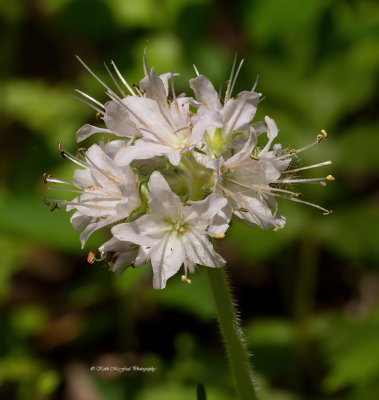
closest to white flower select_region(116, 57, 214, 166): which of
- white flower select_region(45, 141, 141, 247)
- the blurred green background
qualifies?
white flower select_region(45, 141, 141, 247)

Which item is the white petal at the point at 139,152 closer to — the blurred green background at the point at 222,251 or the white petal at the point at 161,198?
the white petal at the point at 161,198

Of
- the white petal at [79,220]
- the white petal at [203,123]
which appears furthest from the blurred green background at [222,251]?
the white petal at [203,123]

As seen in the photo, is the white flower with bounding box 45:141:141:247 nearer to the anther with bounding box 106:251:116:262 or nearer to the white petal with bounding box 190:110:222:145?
the anther with bounding box 106:251:116:262

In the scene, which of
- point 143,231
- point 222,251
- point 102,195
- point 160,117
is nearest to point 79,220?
point 102,195

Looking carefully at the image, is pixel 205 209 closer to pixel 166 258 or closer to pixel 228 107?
pixel 166 258

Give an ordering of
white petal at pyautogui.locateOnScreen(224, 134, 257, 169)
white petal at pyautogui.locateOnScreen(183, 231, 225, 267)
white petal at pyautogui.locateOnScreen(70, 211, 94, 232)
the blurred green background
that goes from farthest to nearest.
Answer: the blurred green background, white petal at pyautogui.locateOnScreen(70, 211, 94, 232), white petal at pyautogui.locateOnScreen(224, 134, 257, 169), white petal at pyautogui.locateOnScreen(183, 231, 225, 267)

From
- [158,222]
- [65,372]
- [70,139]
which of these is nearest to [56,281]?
[65,372]
